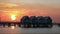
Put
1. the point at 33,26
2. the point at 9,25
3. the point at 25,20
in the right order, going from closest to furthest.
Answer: the point at 25,20 < the point at 33,26 < the point at 9,25

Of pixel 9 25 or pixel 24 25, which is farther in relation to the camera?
pixel 9 25

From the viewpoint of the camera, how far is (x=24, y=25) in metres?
23.4

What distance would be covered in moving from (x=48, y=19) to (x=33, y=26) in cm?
188

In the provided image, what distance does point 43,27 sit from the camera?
78.1ft

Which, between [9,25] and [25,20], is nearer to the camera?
[25,20]

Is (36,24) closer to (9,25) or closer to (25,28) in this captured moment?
(25,28)

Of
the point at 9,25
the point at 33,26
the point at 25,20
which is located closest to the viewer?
the point at 25,20

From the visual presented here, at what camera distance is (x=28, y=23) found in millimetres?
23594

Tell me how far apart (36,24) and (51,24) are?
1.50 m

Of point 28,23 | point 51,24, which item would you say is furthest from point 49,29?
point 28,23

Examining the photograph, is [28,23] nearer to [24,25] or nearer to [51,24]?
[24,25]

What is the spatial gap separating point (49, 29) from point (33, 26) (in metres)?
1.56

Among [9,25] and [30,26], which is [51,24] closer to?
[30,26]

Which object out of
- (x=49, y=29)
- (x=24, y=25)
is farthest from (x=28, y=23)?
(x=49, y=29)
